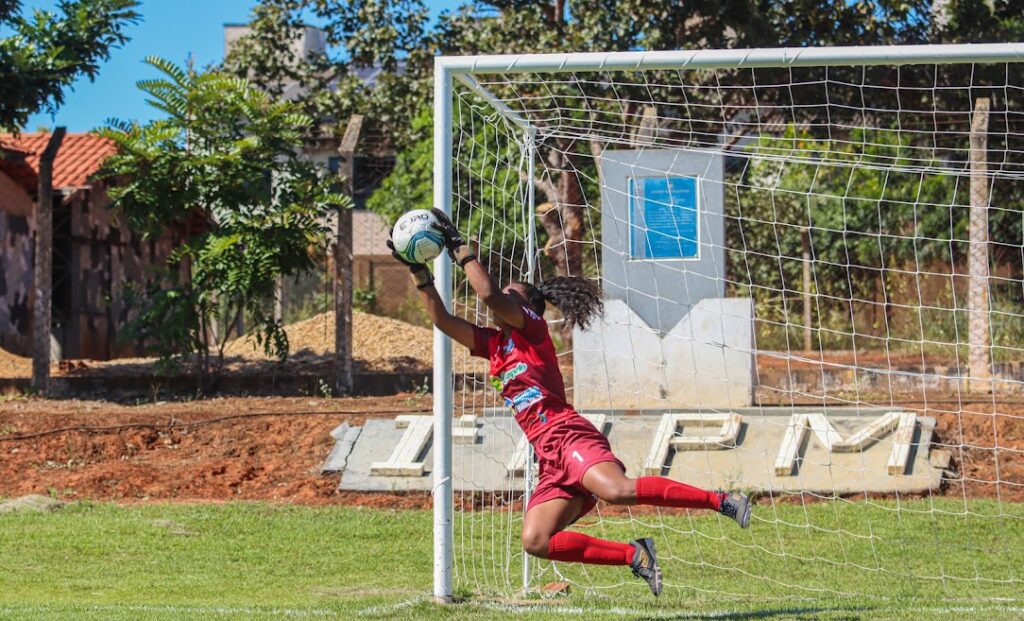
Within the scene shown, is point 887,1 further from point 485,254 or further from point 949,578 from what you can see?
point 949,578

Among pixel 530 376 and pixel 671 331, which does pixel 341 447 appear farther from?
pixel 530 376

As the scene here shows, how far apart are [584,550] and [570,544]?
0.29ft

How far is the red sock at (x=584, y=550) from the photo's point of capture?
6.43 meters

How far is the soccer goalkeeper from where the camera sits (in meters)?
6.28

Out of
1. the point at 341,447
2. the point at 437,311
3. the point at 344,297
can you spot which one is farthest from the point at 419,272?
the point at 344,297

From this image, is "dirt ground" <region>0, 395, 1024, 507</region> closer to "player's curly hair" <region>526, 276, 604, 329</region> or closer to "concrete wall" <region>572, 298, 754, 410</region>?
"concrete wall" <region>572, 298, 754, 410</region>

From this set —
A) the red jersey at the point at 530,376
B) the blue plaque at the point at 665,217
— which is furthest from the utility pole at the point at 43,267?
the red jersey at the point at 530,376

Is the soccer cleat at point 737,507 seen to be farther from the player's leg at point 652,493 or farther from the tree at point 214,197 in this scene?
the tree at point 214,197

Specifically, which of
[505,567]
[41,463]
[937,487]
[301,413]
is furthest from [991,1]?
[41,463]

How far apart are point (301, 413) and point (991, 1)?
38.7 feet

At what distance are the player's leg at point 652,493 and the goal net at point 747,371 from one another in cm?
150

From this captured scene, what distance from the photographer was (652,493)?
6.33 m

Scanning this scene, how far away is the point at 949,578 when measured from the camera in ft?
28.1

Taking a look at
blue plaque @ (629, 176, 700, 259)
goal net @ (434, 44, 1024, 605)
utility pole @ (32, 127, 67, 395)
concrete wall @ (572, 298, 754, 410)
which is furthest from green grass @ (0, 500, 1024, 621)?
utility pole @ (32, 127, 67, 395)
